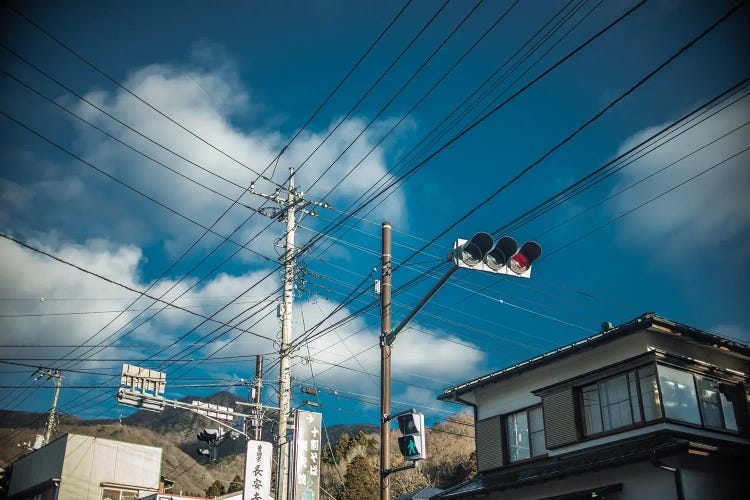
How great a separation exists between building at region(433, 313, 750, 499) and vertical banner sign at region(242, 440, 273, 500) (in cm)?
600

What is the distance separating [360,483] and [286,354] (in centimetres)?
3074

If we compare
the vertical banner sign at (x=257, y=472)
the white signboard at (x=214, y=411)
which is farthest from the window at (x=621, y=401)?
the white signboard at (x=214, y=411)

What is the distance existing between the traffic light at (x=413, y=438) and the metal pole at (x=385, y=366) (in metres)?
0.60

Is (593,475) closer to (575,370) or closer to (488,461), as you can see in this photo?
(575,370)

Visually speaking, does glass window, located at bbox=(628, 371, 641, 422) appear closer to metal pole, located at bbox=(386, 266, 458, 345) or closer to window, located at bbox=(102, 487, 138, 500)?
metal pole, located at bbox=(386, 266, 458, 345)

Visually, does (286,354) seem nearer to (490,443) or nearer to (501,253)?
(490,443)

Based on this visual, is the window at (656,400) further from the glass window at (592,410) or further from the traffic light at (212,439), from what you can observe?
the traffic light at (212,439)

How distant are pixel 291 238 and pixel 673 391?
14286 mm

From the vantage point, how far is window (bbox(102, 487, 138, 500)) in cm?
3200

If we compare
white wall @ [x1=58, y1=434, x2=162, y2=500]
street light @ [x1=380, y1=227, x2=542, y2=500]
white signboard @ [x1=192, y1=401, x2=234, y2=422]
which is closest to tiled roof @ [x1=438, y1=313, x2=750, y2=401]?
street light @ [x1=380, y1=227, x2=542, y2=500]

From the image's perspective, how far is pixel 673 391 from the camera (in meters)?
18.2

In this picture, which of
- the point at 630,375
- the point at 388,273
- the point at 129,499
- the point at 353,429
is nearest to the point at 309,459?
the point at 388,273

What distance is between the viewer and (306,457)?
21.7 m

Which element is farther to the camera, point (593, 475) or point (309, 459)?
point (309, 459)
